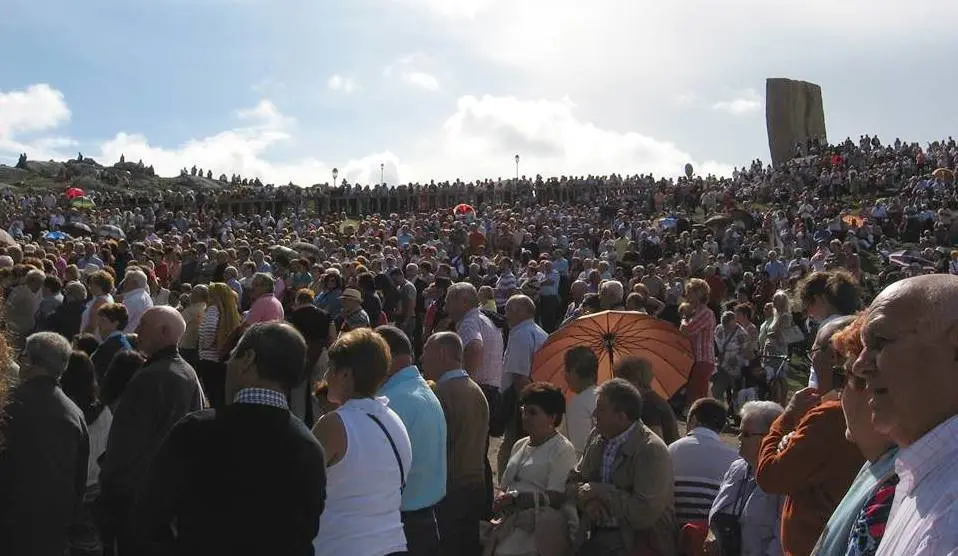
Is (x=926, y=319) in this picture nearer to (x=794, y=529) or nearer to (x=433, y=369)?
(x=794, y=529)

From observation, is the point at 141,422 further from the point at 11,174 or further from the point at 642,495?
the point at 11,174

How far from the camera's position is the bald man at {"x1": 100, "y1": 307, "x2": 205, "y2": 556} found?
4.03 metres

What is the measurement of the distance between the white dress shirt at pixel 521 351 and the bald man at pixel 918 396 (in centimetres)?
511

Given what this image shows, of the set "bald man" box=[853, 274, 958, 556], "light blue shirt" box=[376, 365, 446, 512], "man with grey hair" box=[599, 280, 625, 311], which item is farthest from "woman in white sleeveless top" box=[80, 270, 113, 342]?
"bald man" box=[853, 274, 958, 556]

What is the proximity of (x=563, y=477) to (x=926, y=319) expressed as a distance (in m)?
3.16

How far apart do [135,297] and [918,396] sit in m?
7.70

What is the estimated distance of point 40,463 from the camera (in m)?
4.07

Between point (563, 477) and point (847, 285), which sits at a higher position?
point (847, 285)

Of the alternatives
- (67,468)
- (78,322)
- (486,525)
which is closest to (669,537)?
(486,525)

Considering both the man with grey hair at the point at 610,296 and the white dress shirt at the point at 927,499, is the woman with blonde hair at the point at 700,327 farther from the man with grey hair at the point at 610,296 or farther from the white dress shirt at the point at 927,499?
the white dress shirt at the point at 927,499

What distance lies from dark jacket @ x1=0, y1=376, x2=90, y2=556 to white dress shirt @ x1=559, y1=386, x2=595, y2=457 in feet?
9.54

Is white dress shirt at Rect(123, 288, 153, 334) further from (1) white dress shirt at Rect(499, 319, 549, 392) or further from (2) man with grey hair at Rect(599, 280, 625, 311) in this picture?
(2) man with grey hair at Rect(599, 280, 625, 311)

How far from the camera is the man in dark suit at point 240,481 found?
289 centimetres

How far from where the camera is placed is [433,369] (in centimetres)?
518
